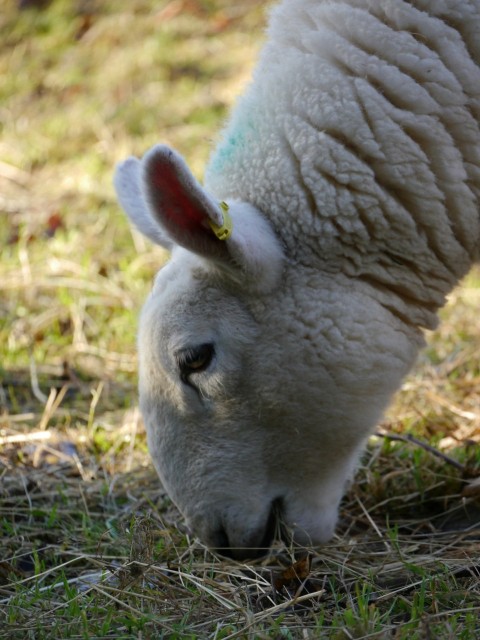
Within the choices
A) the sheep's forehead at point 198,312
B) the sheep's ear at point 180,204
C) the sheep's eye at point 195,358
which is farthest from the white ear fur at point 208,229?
the sheep's eye at point 195,358

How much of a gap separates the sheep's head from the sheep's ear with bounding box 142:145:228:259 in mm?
38

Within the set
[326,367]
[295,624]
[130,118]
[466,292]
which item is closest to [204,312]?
[326,367]

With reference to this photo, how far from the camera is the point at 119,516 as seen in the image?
12.5 feet

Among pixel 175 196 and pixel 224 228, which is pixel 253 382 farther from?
pixel 175 196

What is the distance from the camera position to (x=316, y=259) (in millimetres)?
3117

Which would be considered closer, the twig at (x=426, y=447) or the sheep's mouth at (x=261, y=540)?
the sheep's mouth at (x=261, y=540)

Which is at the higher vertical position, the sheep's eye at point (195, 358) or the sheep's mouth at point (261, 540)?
the sheep's eye at point (195, 358)

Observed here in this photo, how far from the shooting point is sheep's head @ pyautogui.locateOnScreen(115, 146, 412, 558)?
309cm

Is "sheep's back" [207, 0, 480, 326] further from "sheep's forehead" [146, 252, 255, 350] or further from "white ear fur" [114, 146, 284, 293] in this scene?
"sheep's forehead" [146, 252, 255, 350]

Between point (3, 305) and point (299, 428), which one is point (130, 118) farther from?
point (299, 428)

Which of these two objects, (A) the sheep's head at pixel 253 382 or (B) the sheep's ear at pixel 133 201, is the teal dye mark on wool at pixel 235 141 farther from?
(B) the sheep's ear at pixel 133 201

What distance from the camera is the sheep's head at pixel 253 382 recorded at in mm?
3086

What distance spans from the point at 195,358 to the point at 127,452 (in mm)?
1468

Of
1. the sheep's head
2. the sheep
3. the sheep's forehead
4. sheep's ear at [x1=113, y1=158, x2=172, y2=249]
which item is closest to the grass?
the sheep's head
